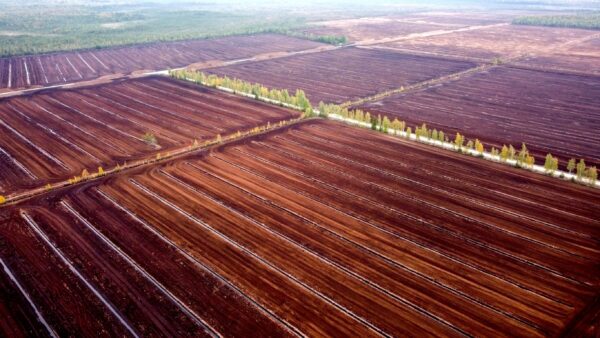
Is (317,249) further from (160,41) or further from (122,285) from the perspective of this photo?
(160,41)

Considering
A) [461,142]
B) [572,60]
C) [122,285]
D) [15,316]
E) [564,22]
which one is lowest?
[15,316]

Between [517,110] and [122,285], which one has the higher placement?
[517,110]

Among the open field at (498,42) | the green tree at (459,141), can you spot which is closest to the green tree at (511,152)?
the green tree at (459,141)

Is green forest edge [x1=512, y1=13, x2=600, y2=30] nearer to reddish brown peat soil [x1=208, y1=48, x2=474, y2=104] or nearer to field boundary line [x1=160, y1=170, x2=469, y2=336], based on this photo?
reddish brown peat soil [x1=208, y1=48, x2=474, y2=104]

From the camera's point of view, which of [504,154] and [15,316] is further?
[504,154]

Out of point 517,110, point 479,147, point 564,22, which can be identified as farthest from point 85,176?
point 564,22

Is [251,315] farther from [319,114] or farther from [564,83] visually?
[564,83]

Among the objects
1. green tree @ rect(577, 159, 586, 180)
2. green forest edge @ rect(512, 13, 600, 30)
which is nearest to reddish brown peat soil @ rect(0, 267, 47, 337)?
green tree @ rect(577, 159, 586, 180)
